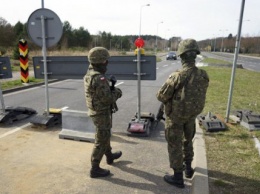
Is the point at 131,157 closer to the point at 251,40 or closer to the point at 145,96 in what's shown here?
the point at 145,96

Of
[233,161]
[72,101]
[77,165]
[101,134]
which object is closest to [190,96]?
[101,134]

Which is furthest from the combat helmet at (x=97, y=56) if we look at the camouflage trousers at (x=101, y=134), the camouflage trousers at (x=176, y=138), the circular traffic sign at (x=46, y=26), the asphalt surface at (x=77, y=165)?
the circular traffic sign at (x=46, y=26)

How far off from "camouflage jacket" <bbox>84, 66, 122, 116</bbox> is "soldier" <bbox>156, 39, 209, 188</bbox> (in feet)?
Answer: 2.23

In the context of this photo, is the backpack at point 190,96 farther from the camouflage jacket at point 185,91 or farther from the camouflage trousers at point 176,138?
the camouflage trousers at point 176,138

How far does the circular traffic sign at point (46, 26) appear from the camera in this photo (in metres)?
5.44

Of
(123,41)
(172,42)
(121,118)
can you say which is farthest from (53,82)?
(172,42)

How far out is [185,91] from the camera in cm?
324

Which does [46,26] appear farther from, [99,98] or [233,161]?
[233,161]

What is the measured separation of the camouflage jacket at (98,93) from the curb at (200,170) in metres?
1.52

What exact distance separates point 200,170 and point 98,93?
185 centimetres

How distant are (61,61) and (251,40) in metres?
103

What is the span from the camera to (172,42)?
12181 cm

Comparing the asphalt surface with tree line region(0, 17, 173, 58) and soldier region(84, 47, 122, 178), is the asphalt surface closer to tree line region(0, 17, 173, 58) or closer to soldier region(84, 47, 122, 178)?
soldier region(84, 47, 122, 178)

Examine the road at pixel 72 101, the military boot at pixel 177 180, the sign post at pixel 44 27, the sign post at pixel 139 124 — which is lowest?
the road at pixel 72 101
